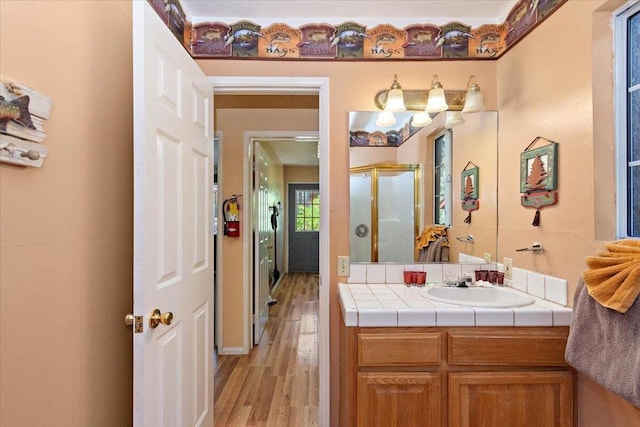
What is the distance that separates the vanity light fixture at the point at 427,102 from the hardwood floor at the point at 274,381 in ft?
6.27

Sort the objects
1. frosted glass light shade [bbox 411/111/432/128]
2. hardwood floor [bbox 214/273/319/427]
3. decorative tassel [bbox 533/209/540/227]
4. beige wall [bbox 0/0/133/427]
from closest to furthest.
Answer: beige wall [bbox 0/0/133/427] → decorative tassel [bbox 533/209/540/227] → frosted glass light shade [bbox 411/111/432/128] → hardwood floor [bbox 214/273/319/427]

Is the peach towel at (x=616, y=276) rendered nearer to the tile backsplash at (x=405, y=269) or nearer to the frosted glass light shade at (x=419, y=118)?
the tile backsplash at (x=405, y=269)

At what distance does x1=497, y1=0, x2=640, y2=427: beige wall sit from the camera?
1.24 m

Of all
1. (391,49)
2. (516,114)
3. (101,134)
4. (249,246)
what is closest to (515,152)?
(516,114)

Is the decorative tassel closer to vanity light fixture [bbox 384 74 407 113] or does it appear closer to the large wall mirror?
the large wall mirror

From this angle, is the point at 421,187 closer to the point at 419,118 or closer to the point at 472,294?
the point at 419,118

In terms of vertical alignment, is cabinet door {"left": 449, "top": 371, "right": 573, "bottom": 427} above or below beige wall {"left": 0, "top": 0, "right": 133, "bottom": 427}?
below

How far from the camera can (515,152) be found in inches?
68.6

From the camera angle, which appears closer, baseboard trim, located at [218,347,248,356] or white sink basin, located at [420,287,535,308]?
white sink basin, located at [420,287,535,308]

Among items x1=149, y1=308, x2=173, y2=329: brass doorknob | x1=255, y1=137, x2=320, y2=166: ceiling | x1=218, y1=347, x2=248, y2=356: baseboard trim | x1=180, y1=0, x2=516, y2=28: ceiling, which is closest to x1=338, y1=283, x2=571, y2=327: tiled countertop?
x1=149, y1=308, x2=173, y2=329: brass doorknob

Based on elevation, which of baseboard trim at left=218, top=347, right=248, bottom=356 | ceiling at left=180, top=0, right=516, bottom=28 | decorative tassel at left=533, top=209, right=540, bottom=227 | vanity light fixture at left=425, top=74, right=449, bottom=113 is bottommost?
baseboard trim at left=218, top=347, right=248, bottom=356

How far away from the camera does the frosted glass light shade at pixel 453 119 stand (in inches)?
75.6

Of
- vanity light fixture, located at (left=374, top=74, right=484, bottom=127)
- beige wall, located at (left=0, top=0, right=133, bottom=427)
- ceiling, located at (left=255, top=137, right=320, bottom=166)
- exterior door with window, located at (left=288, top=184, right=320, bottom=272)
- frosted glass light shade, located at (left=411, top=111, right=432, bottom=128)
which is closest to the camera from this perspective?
beige wall, located at (left=0, top=0, right=133, bottom=427)

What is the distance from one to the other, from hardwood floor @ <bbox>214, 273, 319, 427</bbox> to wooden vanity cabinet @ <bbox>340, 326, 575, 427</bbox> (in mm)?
904
